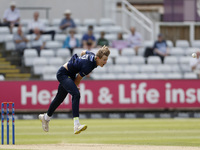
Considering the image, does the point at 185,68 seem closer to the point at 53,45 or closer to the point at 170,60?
the point at 170,60

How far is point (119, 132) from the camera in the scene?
42.3 feet

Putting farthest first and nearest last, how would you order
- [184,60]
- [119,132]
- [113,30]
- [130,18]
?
[130,18] < [113,30] < [184,60] < [119,132]

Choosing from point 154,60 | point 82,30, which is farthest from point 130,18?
point 154,60

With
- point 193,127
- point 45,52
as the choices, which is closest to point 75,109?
point 193,127

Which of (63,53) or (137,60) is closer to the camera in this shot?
(63,53)

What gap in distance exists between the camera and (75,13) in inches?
841

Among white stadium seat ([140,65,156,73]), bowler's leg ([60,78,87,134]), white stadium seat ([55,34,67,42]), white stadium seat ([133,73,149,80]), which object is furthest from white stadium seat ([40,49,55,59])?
bowler's leg ([60,78,87,134])

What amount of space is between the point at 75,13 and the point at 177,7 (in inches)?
152

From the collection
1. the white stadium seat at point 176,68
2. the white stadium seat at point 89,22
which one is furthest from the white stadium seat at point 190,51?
the white stadium seat at point 89,22

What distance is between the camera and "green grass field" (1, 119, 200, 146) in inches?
442

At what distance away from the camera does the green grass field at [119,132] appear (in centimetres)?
1122

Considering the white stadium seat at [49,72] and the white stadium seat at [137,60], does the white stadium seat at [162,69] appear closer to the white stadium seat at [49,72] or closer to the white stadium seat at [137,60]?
the white stadium seat at [137,60]

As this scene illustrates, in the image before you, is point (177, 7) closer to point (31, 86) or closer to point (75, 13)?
point (75, 13)

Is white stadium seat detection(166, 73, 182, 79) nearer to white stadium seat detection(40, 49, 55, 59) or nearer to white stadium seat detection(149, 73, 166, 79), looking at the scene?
white stadium seat detection(149, 73, 166, 79)
